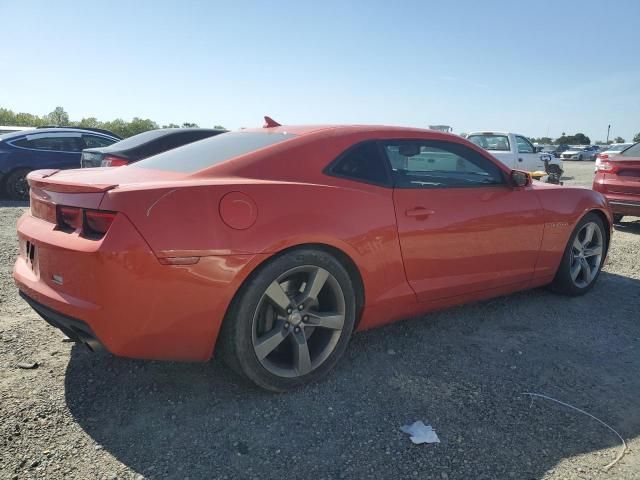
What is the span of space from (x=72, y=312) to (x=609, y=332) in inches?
142

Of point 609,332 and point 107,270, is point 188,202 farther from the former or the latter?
point 609,332

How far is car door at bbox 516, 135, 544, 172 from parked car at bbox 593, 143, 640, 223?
5499 millimetres

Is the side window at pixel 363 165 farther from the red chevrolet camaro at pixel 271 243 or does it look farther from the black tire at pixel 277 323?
the black tire at pixel 277 323

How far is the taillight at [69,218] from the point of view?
93.9 inches

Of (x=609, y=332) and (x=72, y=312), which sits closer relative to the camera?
(x=72, y=312)

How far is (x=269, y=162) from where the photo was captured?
274cm

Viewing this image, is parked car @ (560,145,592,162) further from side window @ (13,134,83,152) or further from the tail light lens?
the tail light lens

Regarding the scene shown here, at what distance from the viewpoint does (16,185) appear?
970 centimetres

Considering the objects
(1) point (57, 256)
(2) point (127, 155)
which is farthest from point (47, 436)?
(2) point (127, 155)

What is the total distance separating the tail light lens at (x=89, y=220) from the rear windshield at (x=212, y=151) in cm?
57

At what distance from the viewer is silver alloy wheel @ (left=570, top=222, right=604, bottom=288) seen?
14.5ft

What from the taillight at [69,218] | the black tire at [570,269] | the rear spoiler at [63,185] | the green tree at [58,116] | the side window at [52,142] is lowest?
the black tire at [570,269]

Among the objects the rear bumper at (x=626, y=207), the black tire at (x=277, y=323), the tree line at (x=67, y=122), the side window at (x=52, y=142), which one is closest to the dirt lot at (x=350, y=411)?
the black tire at (x=277, y=323)

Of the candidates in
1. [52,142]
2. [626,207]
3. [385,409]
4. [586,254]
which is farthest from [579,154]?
[385,409]
